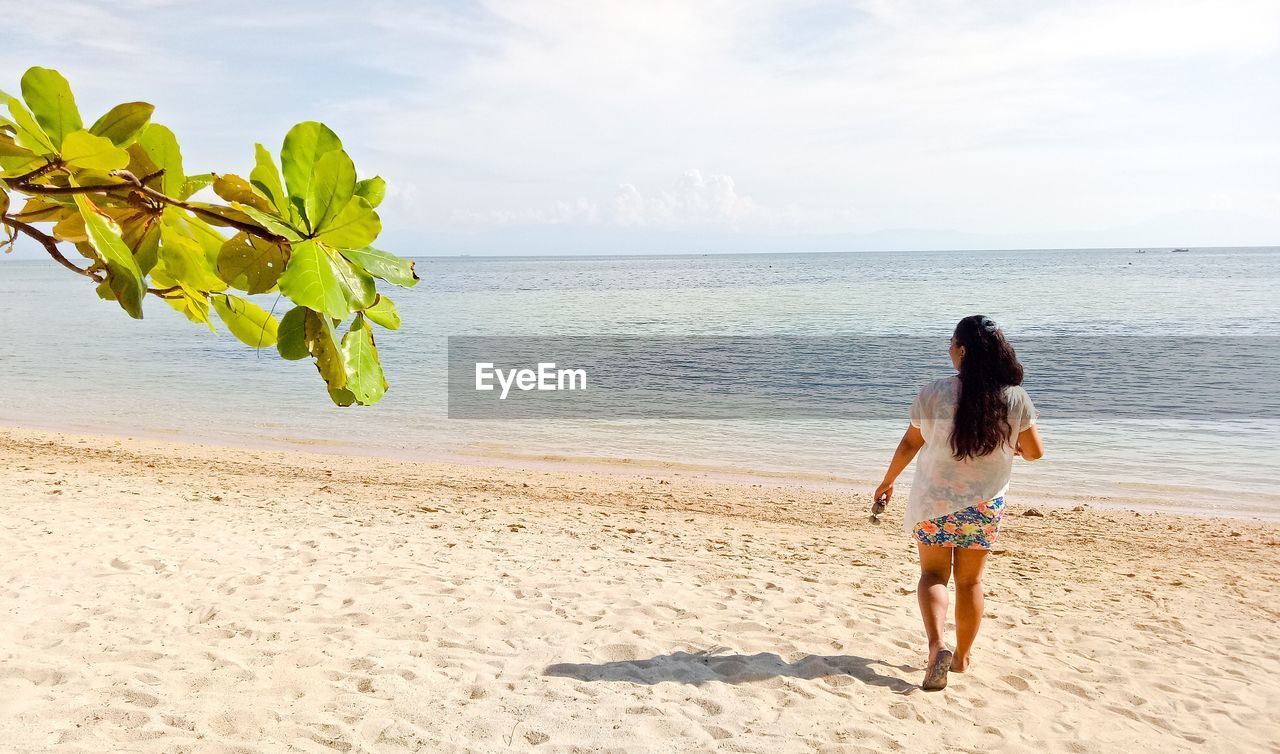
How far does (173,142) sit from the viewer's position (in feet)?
2.53

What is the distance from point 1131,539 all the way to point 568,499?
5670 mm

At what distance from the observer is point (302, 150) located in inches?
27.4

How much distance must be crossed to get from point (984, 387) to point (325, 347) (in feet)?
13.0

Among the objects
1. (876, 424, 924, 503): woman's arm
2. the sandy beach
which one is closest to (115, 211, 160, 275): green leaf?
the sandy beach

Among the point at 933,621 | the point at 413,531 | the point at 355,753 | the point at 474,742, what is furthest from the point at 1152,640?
the point at 413,531

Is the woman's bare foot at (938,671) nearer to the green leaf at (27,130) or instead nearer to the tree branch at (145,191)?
the tree branch at (145,191)

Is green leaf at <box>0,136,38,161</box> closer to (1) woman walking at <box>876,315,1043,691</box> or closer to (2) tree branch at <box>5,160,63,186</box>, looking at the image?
(2) tree branch at <box>5,160,63,186</box>

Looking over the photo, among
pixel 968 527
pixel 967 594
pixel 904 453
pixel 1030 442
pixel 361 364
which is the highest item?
pixel 361 364

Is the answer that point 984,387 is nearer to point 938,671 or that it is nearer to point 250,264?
point 938,671

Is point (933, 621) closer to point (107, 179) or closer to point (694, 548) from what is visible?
point (694, 548)

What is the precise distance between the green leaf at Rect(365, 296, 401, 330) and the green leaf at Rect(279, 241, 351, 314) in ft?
0.31

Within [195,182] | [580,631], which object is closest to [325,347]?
[195,182]

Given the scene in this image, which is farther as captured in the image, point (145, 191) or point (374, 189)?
point (374, 189)

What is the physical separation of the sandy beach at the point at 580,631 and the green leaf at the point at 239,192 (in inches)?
146
